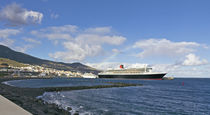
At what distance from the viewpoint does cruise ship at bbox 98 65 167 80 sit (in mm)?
137375

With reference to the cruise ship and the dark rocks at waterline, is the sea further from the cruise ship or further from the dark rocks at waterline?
the cruise ship

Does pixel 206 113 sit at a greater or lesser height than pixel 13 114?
lesser

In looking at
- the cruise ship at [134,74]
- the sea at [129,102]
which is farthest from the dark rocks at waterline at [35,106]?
the cruise ship at [134,74]

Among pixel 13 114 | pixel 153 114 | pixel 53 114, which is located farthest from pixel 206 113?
pixel 13 114

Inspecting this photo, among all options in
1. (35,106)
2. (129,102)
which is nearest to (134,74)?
(129,102)

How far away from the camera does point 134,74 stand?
148 m

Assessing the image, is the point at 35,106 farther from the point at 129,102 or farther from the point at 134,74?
the point at 134,74

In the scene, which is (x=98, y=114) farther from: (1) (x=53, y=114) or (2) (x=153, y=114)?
(2) (x=153, y=114)

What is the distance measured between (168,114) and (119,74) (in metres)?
142

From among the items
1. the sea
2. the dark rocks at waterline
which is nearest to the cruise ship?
the sea

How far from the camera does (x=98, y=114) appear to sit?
21531mm

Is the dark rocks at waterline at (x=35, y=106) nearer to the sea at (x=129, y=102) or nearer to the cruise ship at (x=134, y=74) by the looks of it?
the sea at (x=129, y=102)

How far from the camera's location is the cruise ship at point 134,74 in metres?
137

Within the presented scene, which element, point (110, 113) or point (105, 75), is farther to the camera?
point (105, 75)
